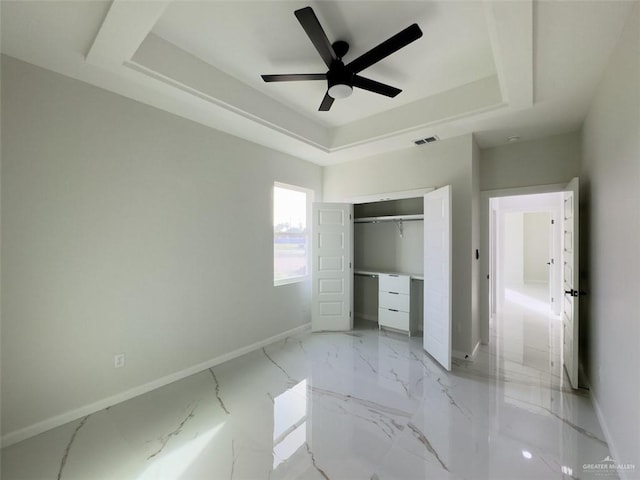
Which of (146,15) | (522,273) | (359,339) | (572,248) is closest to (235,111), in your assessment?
(146,15)

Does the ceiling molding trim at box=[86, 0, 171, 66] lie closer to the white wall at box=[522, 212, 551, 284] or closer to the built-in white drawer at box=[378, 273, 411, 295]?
the built-in white drawer at box=[378, 273, 411, 295]

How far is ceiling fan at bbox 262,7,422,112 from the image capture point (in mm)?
1728

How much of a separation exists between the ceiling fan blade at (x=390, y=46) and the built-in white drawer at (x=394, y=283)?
2936mm

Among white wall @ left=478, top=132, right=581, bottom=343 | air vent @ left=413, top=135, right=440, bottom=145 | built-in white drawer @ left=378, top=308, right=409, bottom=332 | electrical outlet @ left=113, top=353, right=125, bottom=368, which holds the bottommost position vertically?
built-in white drawer @ left=378, top=308, right=409, bottom=332

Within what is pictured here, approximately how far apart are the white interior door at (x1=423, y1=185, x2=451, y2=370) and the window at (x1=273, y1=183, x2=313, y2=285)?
191cm

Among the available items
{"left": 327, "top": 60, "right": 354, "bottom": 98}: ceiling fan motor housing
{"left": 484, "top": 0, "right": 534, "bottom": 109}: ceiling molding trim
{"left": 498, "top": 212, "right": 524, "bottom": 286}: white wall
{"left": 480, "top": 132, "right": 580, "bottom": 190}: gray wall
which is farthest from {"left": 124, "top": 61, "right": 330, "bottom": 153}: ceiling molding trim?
{"left": 498, "top": 212, "right": 524, "bottom": 286}: white wall

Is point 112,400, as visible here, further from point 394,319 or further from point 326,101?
point 394,319

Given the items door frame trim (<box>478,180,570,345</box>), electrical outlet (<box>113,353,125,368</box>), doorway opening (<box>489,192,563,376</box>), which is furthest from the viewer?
door frame trim (<box>478,180,570,345</box>)

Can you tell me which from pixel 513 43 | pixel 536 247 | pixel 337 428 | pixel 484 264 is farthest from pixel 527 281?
pixel 337 428

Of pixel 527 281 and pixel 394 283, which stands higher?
pixel 394 283

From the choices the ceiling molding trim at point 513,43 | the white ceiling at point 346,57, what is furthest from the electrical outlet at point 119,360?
the ceiling molding trim at point 513,43

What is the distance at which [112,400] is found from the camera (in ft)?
7.92

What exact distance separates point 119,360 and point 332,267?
9.31 feet

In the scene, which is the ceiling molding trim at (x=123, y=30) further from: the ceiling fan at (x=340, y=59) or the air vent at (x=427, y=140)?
the air vent at (x=427, y=140)
